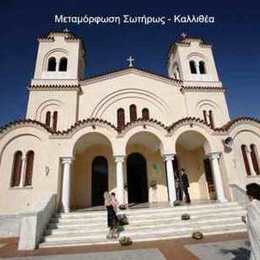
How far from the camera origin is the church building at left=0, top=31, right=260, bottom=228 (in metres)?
13.4

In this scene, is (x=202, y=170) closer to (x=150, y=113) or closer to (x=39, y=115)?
(x=150, y=113)

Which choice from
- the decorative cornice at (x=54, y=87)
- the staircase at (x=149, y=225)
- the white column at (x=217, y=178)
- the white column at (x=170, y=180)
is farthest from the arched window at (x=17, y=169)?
the white column at (x=217, y=178)

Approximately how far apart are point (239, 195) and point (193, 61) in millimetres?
14357

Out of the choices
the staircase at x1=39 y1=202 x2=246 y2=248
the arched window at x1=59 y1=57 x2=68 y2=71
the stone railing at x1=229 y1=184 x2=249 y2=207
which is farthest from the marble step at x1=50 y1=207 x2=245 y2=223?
the arched window at x1=59 y1=57 x2=68 y2=71

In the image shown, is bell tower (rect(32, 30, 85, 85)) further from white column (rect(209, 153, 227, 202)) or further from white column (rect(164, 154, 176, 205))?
white column (rect(209, 153, 227, 202))

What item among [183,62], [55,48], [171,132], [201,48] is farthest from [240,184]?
[55,48]

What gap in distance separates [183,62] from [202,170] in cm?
1079

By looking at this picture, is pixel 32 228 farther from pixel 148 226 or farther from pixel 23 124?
pixel 23 124

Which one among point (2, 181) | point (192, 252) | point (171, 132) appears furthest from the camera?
point (171, 132)

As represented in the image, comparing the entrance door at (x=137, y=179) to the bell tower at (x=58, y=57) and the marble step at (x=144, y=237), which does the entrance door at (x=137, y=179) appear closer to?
the marble step at (x=144, y=237)

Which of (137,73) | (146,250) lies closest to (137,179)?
(137,73)

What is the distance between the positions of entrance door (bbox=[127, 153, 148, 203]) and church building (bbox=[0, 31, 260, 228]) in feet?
0.24

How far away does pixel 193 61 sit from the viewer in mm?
22469

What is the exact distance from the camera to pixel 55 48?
21.1 m
